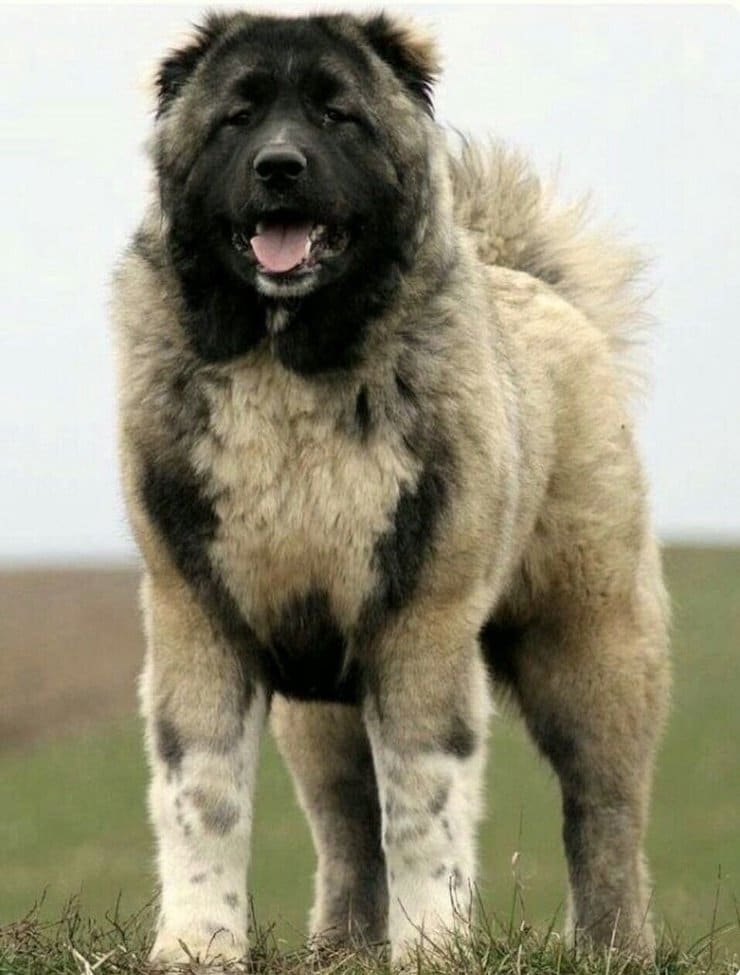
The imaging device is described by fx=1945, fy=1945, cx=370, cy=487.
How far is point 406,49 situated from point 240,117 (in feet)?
2.03

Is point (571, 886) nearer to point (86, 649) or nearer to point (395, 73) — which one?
point (395, 73)

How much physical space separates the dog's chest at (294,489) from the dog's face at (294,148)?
0.36 m

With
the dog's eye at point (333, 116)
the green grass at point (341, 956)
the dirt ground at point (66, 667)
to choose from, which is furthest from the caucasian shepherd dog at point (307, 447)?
the dirt ground at point (66, 667)

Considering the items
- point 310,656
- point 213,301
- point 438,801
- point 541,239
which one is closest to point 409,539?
point 310,656

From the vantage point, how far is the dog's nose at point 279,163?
5461mm

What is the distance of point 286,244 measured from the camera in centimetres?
567

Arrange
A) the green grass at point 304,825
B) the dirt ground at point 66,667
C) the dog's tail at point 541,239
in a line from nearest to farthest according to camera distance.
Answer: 1. the dog's tail at point 541,239
2. the green grass at point 304,825
3. the dirt ground at point 66,667

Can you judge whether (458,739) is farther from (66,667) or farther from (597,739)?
(66,667)

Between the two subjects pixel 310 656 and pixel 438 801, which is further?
pixel 310 656

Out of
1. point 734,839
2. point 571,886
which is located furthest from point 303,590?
point 734,839

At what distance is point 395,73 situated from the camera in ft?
19.8

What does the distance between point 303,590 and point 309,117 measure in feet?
4.57

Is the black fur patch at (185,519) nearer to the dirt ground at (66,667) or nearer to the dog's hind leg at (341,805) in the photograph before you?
the dog's hind leg at (341,805)

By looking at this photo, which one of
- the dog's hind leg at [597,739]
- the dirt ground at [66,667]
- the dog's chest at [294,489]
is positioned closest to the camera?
the dog's chest at [294,489]
